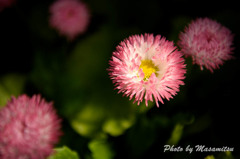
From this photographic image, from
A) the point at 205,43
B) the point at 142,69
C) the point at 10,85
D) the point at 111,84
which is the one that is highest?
the point at 205,43

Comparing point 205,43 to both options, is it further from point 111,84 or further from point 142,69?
point 111,84

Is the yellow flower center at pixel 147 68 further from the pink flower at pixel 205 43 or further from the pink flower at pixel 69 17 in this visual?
the pink flower at pixel 69 17

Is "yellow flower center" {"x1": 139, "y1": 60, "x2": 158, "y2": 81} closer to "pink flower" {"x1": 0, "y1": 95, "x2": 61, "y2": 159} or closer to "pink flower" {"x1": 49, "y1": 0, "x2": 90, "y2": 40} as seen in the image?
"pink flower" {"x1": 0, "y1": 95, "x2": 61, "y2": 159}

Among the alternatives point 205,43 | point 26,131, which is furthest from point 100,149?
point 205,43

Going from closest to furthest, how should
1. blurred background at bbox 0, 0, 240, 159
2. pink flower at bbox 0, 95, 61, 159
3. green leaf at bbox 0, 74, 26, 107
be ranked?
pink flower at bbox 0, 95, 61, 159, blurred background at bbox 0, 0, 240, 159, green leaf at bbox 0, 74, 26, 107

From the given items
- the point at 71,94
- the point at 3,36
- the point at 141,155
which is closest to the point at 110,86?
the point at 71,94

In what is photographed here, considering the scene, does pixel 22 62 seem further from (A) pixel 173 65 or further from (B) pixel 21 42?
(A) pixel 173 65

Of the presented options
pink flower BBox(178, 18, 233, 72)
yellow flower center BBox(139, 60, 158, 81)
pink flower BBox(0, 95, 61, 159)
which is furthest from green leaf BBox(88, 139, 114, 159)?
pink flower BBox(178, 18, 233, 72)
